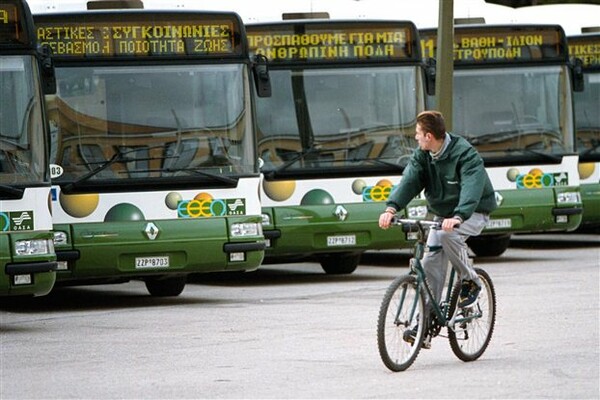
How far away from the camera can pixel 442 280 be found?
36.4ft

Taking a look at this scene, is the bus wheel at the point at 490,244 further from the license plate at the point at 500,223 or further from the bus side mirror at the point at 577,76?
the bus side mirror at the point at 577,76

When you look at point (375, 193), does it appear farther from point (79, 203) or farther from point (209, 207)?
point (79, 203)

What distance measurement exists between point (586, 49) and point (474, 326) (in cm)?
1330

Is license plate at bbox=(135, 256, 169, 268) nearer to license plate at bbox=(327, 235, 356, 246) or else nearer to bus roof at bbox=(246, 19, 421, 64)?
license plate at bbox=(327, 235, 356, 246)

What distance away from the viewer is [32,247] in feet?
45.4

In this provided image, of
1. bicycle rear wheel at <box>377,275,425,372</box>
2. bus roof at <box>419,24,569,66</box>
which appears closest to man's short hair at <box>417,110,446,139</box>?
bicycle rear wheel at <box>377,275,425,372</box>

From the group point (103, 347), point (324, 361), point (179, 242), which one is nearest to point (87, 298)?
point (179, 242)

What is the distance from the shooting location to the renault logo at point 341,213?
18.6m

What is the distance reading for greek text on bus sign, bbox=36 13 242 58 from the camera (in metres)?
15.8

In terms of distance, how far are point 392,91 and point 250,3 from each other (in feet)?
6.17

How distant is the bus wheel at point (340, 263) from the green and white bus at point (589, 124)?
4693mm

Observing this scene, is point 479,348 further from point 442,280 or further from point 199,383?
point 199,383

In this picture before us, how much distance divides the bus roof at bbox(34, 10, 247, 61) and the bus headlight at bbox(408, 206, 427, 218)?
3.49 meters

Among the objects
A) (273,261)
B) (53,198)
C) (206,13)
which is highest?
(206,13)
